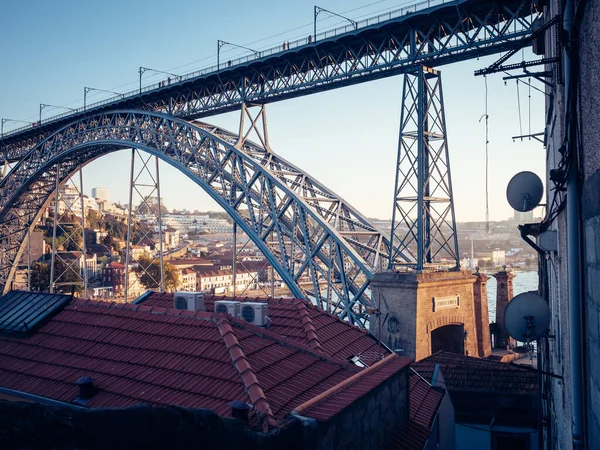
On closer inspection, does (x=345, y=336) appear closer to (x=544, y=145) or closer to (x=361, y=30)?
(x=544, y=145)

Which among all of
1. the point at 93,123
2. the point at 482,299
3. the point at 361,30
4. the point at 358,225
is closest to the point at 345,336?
the point at 482,299

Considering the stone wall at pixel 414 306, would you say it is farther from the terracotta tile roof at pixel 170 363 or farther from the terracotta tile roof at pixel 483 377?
the terracotta tile roof at pixel 170 363

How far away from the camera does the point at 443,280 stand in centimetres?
1424

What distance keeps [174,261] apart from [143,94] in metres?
64.6

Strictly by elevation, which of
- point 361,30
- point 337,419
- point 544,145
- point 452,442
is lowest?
point 452,442

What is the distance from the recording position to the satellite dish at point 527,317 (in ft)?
20.2

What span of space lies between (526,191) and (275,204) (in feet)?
43.0

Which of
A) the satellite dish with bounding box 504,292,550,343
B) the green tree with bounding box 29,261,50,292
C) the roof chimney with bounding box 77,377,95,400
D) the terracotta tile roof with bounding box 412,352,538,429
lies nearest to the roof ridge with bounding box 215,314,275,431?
the roof chimney with bounding box 77,377,95,400

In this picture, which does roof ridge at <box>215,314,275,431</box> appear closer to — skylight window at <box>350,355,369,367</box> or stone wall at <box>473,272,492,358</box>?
skylight window at <box>350,355,369,367</box>

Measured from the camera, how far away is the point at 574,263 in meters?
4.42

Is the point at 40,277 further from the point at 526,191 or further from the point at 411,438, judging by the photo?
the point at 526,191

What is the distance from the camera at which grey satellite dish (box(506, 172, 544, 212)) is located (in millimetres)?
7125

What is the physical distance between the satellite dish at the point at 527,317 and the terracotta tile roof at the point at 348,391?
1.62 metres

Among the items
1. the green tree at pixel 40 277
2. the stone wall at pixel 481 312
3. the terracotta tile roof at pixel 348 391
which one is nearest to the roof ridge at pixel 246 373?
→ the terracotta tile roof at pixel 348 391
